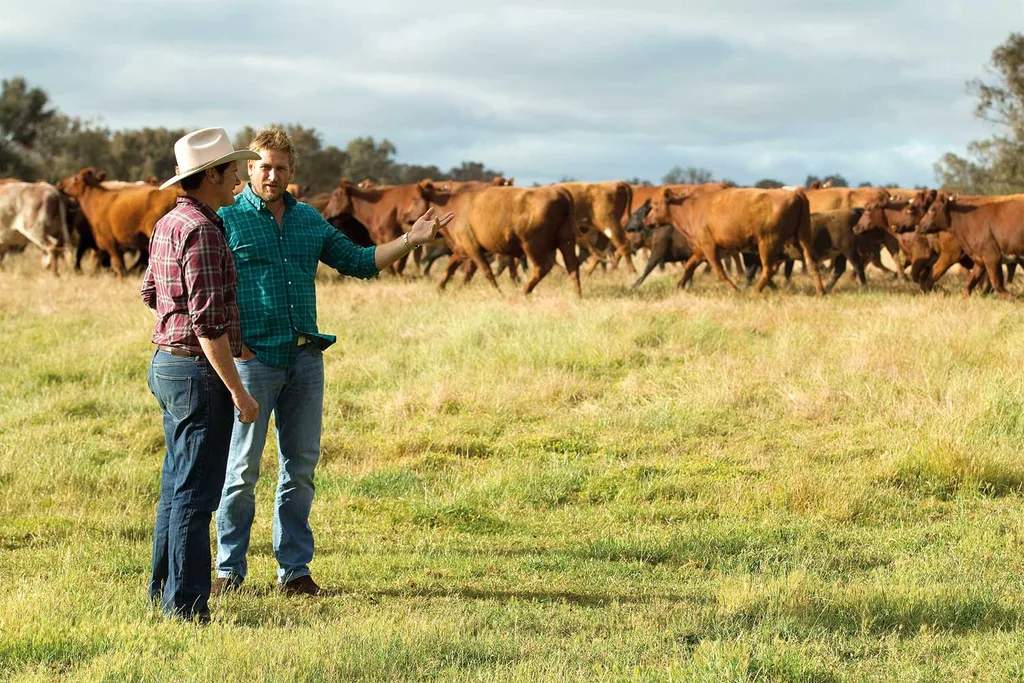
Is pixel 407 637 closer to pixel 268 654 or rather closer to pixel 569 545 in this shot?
pixel 268 654

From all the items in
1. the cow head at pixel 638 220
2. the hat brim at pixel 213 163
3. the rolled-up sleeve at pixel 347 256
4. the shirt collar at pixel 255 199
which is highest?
the cow head at pixel 638 220

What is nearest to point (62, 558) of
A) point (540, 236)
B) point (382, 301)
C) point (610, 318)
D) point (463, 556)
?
point (463, 556)

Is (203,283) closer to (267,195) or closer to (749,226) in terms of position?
(267,195)

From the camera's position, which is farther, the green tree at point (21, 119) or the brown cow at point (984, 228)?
the green tree at point (21, 119)

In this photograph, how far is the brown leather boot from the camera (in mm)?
5523

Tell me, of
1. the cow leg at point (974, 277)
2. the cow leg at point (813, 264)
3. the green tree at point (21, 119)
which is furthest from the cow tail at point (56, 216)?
the green tree at point (21, 119)

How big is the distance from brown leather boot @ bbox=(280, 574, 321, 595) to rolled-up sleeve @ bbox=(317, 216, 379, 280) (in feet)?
4.76

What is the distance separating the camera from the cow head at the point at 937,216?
58.2 feet

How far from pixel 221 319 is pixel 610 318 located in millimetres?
9148

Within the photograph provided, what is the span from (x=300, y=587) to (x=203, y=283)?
67.2 inches

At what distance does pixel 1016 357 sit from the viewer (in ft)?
35.9

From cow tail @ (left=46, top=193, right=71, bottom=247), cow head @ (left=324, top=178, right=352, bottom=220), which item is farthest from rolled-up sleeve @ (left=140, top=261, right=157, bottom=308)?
cow tail @ (left=46, top=193, right=71, bottom=247)

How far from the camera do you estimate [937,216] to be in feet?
58.2

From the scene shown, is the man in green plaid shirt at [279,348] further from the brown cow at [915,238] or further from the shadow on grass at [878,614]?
the brown cow at [915,238]
